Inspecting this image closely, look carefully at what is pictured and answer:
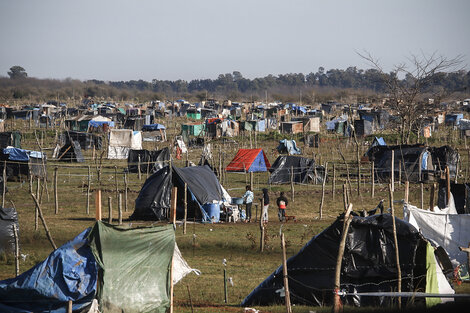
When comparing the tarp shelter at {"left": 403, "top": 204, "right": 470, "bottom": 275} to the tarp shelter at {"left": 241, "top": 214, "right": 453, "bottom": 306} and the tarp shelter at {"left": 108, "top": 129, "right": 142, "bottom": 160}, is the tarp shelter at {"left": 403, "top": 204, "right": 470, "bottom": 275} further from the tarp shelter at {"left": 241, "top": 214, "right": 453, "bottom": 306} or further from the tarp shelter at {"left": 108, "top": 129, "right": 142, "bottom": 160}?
the tarp shelter at {"left": 108, "top": 129, "right": 142, "bottom": 160}

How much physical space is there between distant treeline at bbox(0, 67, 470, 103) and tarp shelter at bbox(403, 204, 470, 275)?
18751mm

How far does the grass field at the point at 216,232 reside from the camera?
12953mm

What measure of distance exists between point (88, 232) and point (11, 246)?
22.7 feet

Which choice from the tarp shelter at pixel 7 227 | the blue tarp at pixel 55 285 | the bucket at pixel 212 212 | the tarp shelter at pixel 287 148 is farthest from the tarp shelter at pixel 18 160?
the blue tarp at pixel 55 285

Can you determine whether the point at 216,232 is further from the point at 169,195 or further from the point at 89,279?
the point at 89,279

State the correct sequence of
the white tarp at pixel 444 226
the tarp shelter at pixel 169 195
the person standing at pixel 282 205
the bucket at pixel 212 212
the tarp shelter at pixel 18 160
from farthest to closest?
the tarp shelter at pixel 18 160, the tarp shelter at pixel 169 195, the bucket at pixel 212 212, the person standing at pixel 282 205, the white tarp at pixel 444 226

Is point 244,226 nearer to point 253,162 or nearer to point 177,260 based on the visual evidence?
point 177,260

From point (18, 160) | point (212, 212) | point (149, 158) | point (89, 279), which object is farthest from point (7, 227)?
point (149, 158)

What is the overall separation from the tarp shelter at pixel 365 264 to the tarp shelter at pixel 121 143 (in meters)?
31.5

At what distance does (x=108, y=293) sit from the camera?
395 inches

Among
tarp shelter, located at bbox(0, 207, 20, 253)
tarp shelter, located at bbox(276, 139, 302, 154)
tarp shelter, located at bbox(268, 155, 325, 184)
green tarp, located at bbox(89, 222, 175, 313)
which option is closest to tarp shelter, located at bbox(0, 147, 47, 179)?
tarp shelter, located at bbox(268, 155, 325, 184)

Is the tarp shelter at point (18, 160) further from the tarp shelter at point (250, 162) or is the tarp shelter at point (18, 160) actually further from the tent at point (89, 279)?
the tent at point (89, 279)

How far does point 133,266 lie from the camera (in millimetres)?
10344

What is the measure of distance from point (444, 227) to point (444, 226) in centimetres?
2
